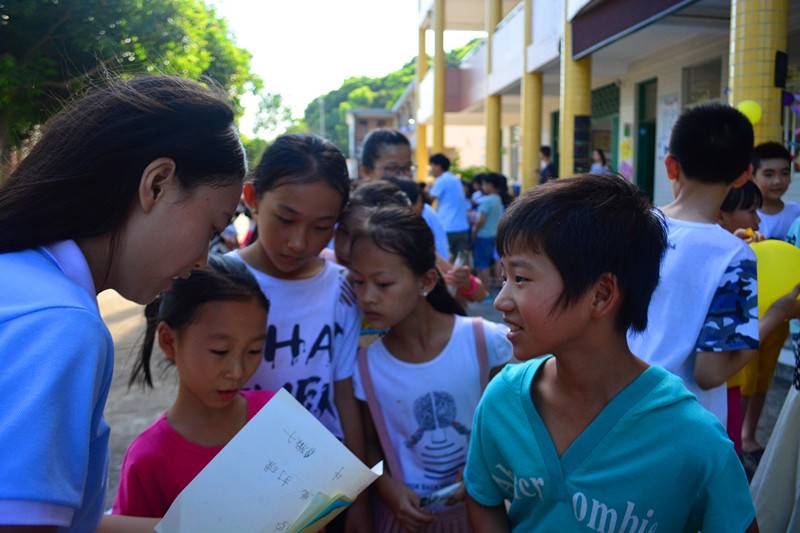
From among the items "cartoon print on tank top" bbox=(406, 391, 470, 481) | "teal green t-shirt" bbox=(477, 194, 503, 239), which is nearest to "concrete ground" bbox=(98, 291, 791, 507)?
"cartoon print on tank top" bbox=(406, 391, 470, 481)

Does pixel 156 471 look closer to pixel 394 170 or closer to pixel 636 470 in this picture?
pixel 636 470

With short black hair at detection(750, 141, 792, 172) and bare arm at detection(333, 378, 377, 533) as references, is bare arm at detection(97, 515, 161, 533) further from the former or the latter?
short black hair at detection(750, 141, 792, 172)

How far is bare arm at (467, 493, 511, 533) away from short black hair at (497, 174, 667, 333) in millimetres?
470

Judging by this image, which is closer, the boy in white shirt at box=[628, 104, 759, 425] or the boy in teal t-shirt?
the boy in teal t-shirt

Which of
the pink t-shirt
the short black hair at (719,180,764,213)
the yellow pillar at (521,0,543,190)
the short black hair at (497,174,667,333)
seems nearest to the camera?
the short black hair at (497,174,667,333)

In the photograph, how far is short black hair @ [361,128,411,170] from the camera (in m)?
4.23

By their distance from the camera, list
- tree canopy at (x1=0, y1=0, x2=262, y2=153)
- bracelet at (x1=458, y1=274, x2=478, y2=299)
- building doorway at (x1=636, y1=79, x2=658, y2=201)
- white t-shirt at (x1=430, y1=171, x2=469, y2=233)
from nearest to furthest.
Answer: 1. bracelet at (x1=458, y1=274, x2=478, y2=299)
2. tree canopy at (x1=0, y1=0, x2=262, y2=153)
3. white t-shirt at (x1=430, y1=171, x2=469, y2=233)
4. building doorway at (x1=636, y1=79, x2=658, y2=201)

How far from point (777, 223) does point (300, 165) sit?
3551 millimetres

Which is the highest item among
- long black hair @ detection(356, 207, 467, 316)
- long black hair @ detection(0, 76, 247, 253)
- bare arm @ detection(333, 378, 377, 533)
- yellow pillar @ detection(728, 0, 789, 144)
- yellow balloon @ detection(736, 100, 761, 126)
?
yellow pillar @ detection(728, 0, 789, 144)

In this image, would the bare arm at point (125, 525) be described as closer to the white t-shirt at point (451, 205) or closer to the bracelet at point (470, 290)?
the bracelet at point (470, 290)

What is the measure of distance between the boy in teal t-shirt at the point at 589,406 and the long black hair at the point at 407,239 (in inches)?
25.9

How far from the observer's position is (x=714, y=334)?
1897 mm

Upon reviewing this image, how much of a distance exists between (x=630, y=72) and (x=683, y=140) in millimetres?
10636

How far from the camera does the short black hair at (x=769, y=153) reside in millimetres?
4285
